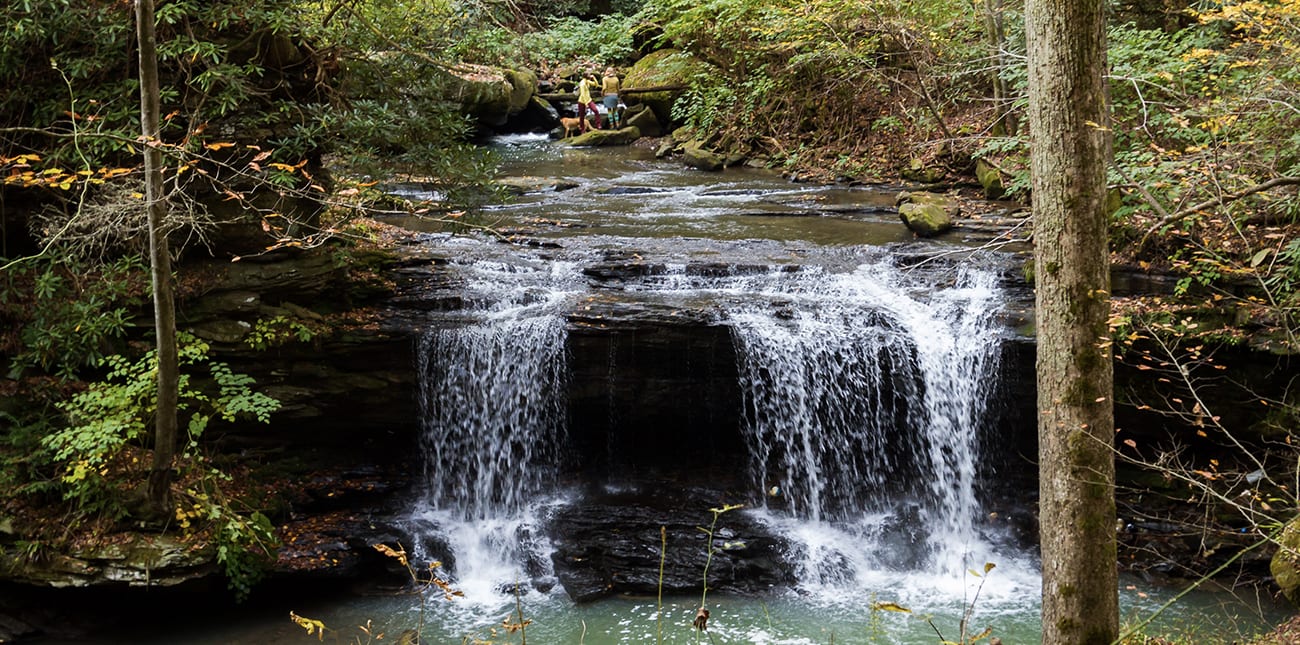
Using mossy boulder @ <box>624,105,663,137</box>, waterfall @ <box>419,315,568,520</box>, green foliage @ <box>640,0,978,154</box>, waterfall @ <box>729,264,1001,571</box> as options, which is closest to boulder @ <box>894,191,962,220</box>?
green foliage @ <box>640,0,978,154</box>

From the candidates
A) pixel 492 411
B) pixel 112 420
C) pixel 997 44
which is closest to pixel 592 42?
pixel 997 44

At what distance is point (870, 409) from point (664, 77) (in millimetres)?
14957

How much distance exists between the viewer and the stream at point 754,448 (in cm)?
813

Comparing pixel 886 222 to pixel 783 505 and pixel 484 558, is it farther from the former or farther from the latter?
pixel 484 558

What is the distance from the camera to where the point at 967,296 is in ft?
31.9

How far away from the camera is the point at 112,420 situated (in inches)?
283

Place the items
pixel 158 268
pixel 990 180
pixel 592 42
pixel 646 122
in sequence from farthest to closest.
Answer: pixel 592 42, pixel 646 122, pixel 990 180, pixel 158 268

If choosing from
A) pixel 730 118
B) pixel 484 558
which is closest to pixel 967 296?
pixel 484 558

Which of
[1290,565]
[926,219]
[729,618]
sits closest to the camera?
[1290,565]

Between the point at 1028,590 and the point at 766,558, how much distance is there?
225 cm

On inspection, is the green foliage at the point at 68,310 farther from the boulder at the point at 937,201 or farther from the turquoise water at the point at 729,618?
the boulder at the point at 937,201

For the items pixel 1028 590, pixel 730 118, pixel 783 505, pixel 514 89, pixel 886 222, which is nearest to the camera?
pixel 1028 590

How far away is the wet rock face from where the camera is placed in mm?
8273

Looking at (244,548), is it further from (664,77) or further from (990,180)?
(664,77)
